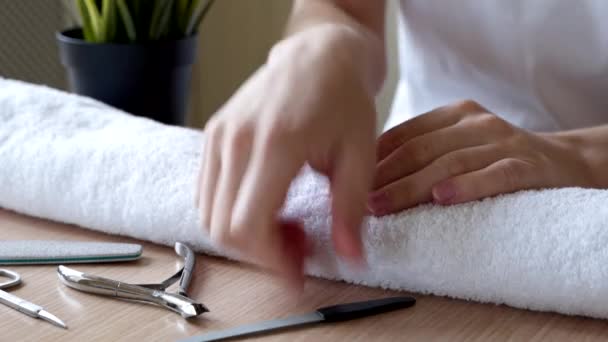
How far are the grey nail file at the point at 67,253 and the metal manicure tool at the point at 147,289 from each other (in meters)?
0.02

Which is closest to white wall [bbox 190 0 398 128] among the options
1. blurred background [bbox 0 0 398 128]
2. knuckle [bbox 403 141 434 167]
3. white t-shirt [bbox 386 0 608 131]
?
blurred background [bbox 0 0 398 128]

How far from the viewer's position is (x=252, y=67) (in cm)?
139

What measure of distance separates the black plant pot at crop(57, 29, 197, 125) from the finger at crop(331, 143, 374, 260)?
2.03 ft

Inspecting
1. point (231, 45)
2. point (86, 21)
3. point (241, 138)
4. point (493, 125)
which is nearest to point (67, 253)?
point (241, 138)

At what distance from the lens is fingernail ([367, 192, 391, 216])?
44 centimetres

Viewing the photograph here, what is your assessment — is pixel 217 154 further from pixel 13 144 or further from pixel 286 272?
pixel 13 144

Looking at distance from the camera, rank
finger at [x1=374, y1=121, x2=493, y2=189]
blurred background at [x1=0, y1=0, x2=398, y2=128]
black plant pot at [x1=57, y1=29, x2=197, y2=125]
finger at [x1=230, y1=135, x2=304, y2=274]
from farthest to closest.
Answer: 1. blurred background at [x1=0, y1=0, x2=398, y2=128]
2. black plant pot at [x1=57, y1=29, x2=197, y2=125]
3. finger at [x1=374, y1=121, x2=493, y2=189]
4. finger at [x1=230, y1=135, x2=304, y2=274]

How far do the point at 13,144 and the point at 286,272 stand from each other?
0.29 m

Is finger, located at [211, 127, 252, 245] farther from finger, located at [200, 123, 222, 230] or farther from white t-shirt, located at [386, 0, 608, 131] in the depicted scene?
white t-shirt, located at [386, 0, 608, 131]

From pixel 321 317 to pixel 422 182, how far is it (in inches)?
4.0

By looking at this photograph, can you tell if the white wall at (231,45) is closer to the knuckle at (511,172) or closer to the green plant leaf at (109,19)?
the green plant leaf at (109,19)

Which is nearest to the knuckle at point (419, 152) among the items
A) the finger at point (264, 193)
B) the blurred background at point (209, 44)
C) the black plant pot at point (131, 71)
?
the finger at point (264, 193)

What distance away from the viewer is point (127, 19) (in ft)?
3.15

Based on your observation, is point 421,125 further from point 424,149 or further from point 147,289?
point 147,289
